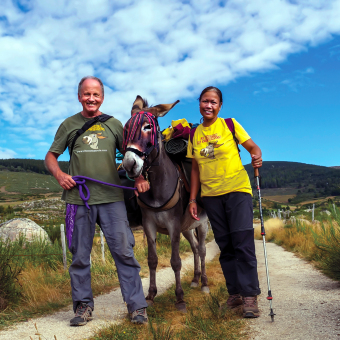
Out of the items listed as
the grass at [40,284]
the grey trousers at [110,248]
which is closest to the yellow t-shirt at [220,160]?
the grey trousers at [110,248]

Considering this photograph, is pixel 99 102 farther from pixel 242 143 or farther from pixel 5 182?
pixel 5 182

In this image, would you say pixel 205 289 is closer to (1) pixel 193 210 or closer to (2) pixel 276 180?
(1) pixel 193 210

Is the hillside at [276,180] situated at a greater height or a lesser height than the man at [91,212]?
greater

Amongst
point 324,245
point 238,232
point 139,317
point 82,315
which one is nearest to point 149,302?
point 139,317

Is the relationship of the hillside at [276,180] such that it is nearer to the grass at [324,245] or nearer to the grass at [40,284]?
the grass at [324,245]

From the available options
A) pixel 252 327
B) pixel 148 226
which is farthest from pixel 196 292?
pixel 252 327

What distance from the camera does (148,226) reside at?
4379 millimetres

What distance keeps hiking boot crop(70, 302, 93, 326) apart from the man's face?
226 centimetres

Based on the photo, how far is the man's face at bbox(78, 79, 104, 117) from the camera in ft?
12.6

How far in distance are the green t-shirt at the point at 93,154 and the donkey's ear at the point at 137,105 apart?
0.35 m

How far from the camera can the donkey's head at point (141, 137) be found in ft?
11.0

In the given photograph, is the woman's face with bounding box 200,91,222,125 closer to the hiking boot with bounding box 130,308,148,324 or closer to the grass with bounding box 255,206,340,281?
the hiking boot with bounding box 130,308,148,324

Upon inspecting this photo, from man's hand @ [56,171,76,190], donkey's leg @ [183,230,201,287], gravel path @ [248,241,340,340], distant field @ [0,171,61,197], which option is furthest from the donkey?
distant field @ [0,171,61,197]

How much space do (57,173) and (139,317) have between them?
6.01 ft
